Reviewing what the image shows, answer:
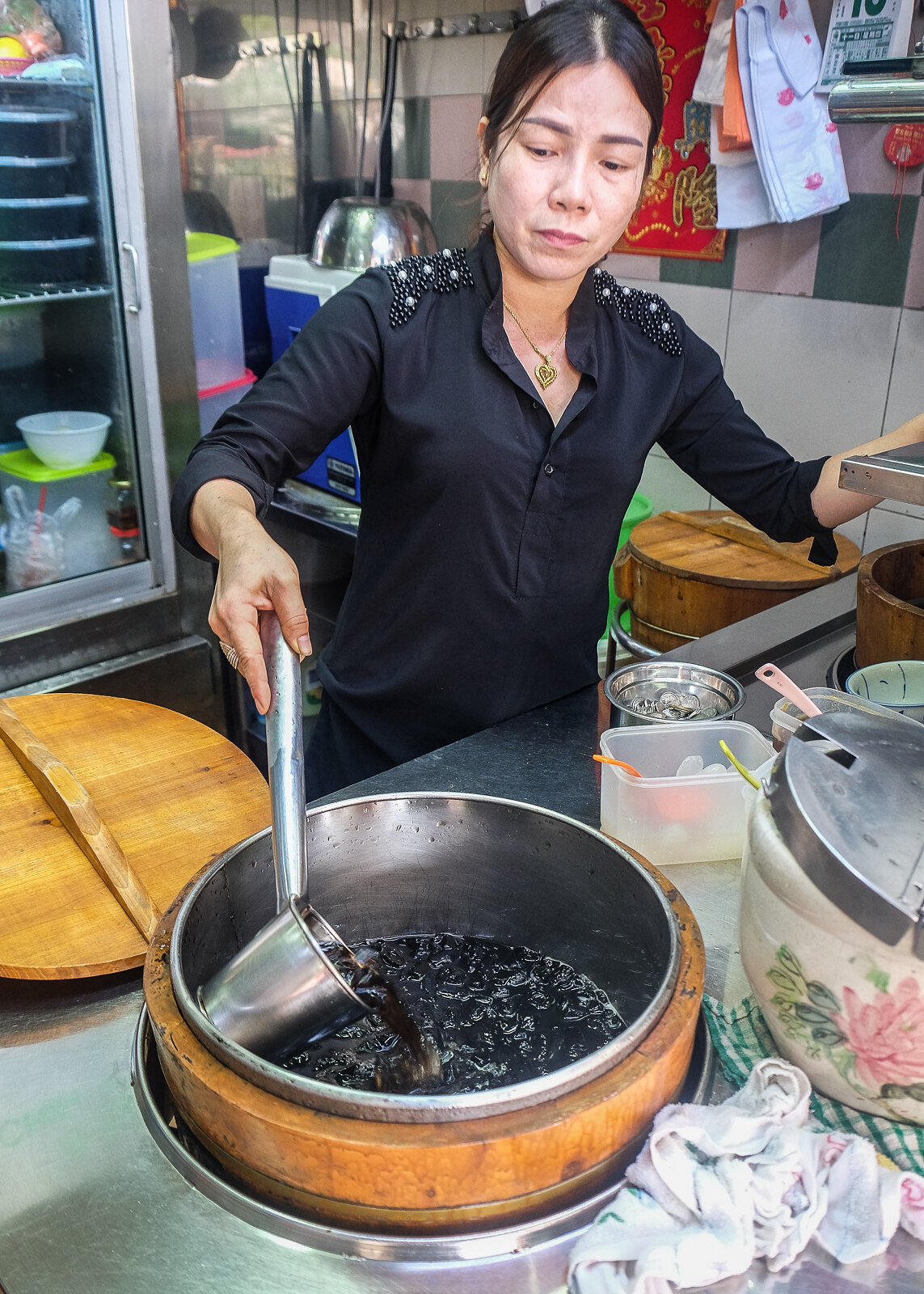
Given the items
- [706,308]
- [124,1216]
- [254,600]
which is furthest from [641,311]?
[124,1216]

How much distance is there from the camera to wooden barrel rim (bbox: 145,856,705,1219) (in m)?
0.64

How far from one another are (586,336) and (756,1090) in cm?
109

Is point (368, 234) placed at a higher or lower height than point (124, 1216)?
higher

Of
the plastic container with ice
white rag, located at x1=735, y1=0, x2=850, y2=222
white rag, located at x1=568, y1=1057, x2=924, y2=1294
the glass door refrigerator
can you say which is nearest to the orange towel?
white rag, located at x1=735, y1=0, x2=850, y2=222

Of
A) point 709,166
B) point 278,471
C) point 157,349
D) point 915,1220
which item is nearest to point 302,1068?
point 915,1220

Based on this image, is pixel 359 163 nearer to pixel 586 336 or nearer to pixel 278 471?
pixel 586 336

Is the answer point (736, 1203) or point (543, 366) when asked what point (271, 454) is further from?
point (736, 1203)

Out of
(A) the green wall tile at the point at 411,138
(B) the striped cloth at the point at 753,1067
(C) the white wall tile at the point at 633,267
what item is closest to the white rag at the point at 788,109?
(C) the white wall tile at the point at 633,267

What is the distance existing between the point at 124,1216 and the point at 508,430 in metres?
1.07

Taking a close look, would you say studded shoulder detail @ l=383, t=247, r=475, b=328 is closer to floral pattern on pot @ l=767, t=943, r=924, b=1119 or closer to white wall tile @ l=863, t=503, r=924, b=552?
floral pattern on pot @ l=767, t=943, r=924, b=1119

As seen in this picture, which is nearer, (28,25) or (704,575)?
(704,575)

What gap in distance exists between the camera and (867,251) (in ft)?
7.77

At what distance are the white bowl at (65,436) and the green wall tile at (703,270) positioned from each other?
5.07 ft

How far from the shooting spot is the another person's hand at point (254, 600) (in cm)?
93
